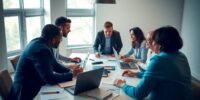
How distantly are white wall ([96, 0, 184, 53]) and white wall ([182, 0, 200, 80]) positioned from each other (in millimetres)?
163

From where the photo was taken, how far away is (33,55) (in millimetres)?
2010

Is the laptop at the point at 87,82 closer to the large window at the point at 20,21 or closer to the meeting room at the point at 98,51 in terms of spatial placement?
the meeting room at the point at 98,51

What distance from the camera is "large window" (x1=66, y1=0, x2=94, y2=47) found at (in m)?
4.69

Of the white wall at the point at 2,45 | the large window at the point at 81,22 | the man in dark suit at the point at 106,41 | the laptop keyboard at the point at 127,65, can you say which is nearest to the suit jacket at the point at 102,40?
the man in dark suit at the point at 106,41

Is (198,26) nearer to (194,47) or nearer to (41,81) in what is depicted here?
(194,47)

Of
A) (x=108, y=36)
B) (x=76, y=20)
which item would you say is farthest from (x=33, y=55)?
(x=76, y=20)

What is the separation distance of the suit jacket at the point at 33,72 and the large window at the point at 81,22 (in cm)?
267

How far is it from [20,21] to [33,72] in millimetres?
2050

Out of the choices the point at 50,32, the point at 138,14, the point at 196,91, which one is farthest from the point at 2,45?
the point at 138,14

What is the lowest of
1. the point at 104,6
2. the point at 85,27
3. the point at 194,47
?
the point at 194,47

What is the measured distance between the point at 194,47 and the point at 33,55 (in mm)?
3650

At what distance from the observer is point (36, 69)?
2016 millimetres

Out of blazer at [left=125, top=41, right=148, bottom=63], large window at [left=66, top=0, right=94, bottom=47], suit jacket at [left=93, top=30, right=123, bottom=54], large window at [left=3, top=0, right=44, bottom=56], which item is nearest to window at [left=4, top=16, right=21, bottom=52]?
large window at [left=3, top=0, right=44, bottom=56]

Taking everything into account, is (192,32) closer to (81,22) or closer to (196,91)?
(81,22)
